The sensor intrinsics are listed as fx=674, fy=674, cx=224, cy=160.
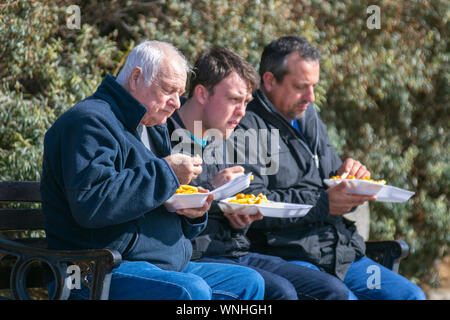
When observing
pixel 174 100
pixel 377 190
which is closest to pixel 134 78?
pixel 174 100

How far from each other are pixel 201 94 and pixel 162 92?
2.43 ft

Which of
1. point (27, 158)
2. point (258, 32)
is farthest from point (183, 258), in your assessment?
point (258, 32)

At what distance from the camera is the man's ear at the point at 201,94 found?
366 centimetres

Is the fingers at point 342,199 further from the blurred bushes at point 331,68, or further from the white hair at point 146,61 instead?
the blurred bushes at point 331,68

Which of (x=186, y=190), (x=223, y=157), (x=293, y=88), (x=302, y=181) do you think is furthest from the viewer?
(x=293, y=88)

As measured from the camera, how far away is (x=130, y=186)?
2.59 meters

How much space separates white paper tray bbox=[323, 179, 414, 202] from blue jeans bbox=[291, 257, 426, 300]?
463 mm

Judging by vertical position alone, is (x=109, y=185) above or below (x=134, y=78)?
below

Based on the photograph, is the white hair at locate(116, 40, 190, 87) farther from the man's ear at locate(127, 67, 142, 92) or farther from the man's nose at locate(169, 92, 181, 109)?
the man's nose at locate(169, 92, 181, 109)

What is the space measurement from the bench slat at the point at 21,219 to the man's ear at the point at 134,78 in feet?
2.80

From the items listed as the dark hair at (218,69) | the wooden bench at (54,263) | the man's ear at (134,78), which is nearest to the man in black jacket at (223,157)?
the dark hair at (218,69)

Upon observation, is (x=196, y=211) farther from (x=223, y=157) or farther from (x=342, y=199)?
(x=342, y=199)

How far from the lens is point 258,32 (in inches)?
212
